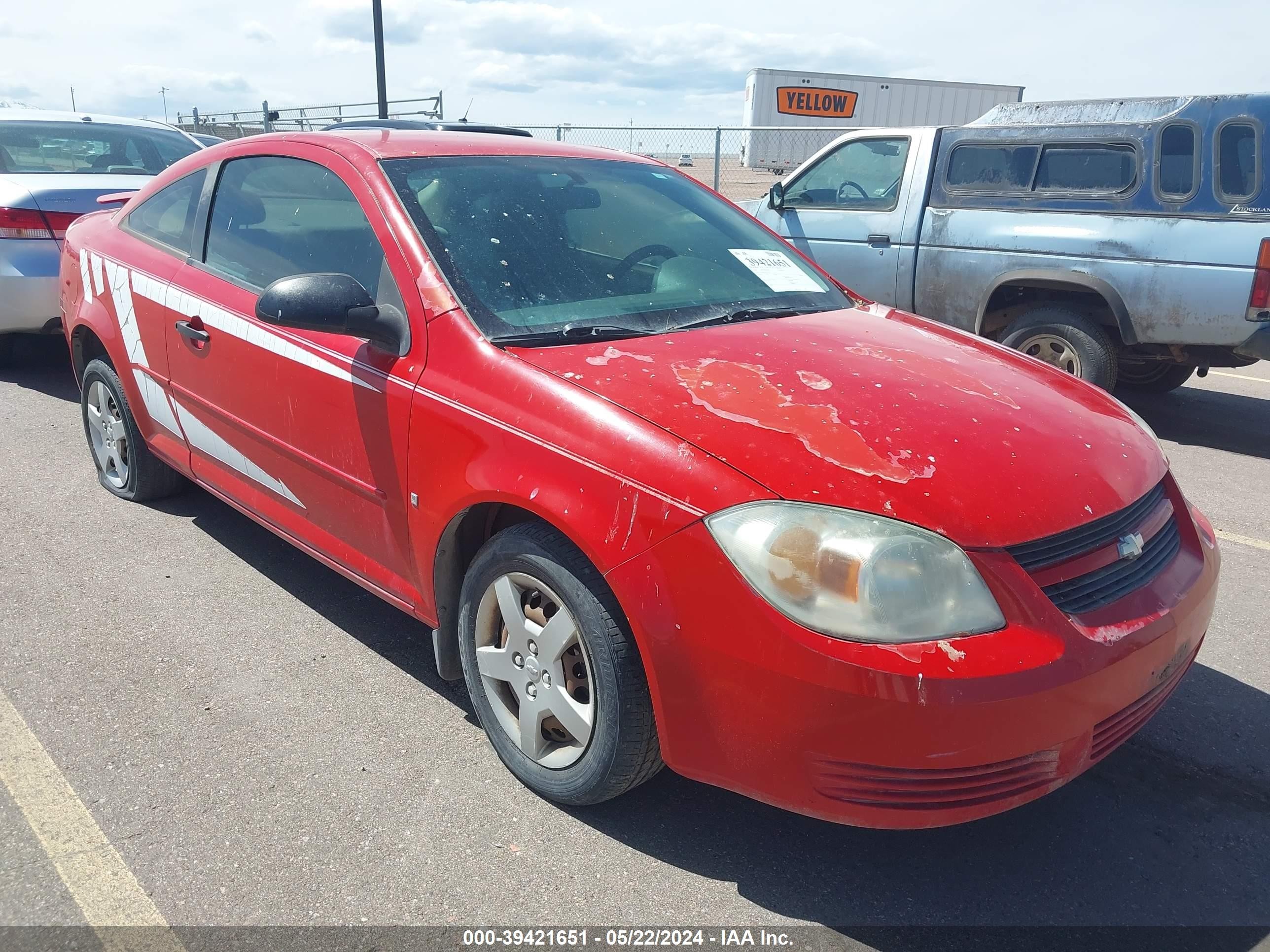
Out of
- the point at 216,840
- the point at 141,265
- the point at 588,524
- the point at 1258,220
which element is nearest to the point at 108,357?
the point at 141,265

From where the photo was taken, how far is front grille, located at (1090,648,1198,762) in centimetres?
212

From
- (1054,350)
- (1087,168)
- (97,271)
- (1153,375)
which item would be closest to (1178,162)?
(1087,168)

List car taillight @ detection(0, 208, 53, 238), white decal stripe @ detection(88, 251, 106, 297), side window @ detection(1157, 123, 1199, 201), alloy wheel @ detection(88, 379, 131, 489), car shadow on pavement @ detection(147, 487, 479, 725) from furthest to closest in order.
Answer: car taillight @ detection(0, 208, 53, 238), side window @ detection(1157, 123, 1199, 201), alloy wheel @ detection(88, 379, 131, 489), white decal stripe @ detection(88, 251, 106, 297), car shadow on pavement @ detection(147, 487, 479, 725)

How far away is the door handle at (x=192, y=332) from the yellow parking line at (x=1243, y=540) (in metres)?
4.32

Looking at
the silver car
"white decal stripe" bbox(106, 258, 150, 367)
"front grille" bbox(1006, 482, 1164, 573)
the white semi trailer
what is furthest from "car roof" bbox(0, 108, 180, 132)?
the white semi trailer

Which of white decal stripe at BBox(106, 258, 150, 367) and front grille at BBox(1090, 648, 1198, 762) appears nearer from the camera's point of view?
front grille at BBox(1090, 648, 1198, 762)

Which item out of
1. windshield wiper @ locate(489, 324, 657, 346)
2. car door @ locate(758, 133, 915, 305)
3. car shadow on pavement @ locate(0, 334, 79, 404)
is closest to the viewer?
windshield wiper @ locate(489, 324, 657, 346)

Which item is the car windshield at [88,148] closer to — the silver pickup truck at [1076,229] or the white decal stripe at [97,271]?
the white decal stripe at [97,271]

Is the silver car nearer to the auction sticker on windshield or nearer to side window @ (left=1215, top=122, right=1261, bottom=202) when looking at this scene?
the auction sticker on windshield

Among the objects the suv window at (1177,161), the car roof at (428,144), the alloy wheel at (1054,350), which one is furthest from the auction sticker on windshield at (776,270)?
the suv window at (1177,161)

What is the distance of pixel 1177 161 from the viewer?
576 centimetres

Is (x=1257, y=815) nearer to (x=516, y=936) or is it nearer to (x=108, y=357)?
(x=516, y=936)

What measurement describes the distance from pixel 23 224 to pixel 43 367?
163cm

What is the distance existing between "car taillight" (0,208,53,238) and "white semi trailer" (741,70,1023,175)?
2522 centimetres
